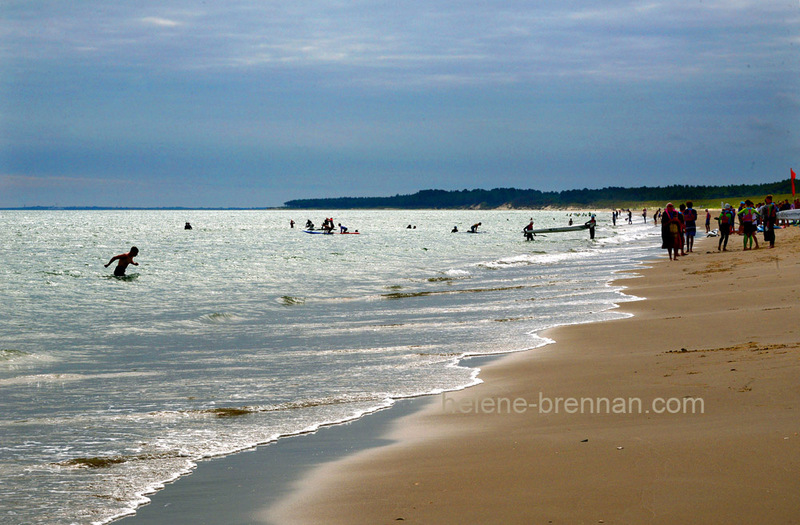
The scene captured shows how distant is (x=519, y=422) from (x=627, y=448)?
4.56 ft

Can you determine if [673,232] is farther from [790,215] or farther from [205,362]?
[205,362]

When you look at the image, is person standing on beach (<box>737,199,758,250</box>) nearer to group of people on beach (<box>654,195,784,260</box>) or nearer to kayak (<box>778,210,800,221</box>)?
group of people on beach (<box>654,195,784,260</box>)

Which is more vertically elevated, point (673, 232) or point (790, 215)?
point (790, 215)

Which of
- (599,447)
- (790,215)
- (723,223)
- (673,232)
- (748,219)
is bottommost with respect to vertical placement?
(599,447)

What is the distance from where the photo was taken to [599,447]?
5219 mm

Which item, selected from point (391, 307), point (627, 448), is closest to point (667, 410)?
point (627, 448)

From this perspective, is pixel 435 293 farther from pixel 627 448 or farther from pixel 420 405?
pixel 627 448

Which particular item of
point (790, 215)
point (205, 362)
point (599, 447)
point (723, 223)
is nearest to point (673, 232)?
point (723, 223)

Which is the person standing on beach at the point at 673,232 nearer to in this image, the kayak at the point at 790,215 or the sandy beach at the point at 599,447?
the kayak at the point at 790,215

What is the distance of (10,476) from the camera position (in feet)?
17.9

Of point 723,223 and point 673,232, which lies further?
point 723,223

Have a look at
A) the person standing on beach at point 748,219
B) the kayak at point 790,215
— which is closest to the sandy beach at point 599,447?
the person standing on beach at point 748,219

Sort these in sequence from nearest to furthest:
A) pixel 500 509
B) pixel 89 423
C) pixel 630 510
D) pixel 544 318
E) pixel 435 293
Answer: pixel 630 510, pixel 500 509, pixel 89 423, pixel 544 318, pixel 435 293

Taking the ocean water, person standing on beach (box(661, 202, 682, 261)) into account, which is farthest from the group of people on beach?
the ocean water
